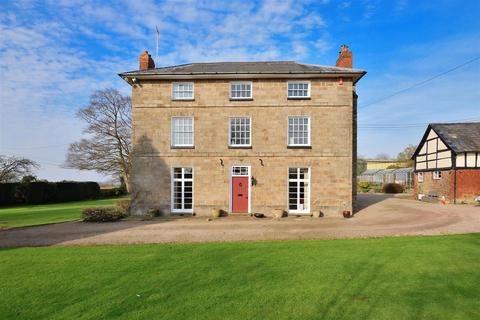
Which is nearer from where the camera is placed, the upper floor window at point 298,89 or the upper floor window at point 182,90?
the upper floor window at point 298,89

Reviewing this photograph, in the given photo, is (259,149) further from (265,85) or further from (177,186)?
(177,186)

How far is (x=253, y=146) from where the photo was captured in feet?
60.2

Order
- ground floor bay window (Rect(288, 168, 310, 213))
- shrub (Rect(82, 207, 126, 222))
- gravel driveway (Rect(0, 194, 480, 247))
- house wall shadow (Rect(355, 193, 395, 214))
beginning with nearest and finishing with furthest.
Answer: gravel driveway (Rect(0, 194, 480, 247)) → shrub (Rect(82, 207, 126, 222)) → ground floor bay window (Rect(288, 168, 310, 213)) → house wall shadow (Rect(355, 193, 395, 214))

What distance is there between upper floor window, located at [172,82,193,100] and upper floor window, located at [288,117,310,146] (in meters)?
6.59

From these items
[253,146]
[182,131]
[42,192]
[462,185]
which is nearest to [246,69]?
[253,146]

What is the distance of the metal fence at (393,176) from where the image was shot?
43162 millimetres

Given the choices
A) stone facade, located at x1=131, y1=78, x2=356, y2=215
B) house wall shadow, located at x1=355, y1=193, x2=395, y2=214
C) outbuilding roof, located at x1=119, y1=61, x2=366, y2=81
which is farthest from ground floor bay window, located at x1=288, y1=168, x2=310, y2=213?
outbuilding roof, located at x1=119, y1=61, x2=366, y2=81

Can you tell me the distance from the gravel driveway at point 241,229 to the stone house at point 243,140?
1.66 m

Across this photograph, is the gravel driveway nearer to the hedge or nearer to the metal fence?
the hedge

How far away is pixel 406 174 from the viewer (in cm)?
4409

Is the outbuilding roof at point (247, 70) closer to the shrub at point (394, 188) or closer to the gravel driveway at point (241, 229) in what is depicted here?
the gravel driveway at point (241, 229)

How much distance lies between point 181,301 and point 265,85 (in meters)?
15.0

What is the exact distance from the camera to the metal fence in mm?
43162

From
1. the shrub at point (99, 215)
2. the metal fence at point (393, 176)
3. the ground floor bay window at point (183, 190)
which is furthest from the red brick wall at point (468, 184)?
the shrub at point (99, 215)
